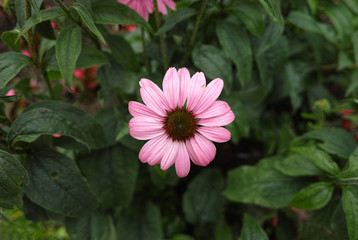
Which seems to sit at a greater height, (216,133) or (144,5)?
(144,5)

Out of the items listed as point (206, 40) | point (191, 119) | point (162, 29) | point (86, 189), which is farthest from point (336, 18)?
point (86, 189)

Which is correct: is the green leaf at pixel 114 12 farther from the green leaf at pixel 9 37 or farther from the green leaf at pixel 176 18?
the green leaf at pixel 9 37

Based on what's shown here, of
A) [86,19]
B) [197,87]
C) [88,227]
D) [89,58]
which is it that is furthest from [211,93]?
[88,227]

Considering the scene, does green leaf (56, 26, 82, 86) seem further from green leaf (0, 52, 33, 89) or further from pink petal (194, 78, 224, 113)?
pink petal (194, 78, 224, 113)

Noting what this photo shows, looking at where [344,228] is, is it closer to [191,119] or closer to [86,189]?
[191,119]

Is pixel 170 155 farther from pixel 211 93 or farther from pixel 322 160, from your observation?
pixel 322 160

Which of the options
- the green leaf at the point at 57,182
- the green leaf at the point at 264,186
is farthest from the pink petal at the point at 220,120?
the green leaf at the point at 264,186
